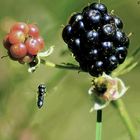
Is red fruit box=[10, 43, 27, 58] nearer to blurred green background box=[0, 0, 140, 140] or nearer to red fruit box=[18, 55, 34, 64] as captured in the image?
red fruit box=[18, 55, 34, 64]

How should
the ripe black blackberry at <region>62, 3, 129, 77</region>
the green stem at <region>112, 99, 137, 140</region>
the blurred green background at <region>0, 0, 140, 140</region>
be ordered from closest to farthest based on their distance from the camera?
the ripe black blackberry at <region>62, 3, 129, 77</region> < the green stem at <region>112, 99, 137, 140</region> < the blurred green background at <region>0, 0, 140, 140</region>

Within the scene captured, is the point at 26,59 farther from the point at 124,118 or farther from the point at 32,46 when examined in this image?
the point at 124,118

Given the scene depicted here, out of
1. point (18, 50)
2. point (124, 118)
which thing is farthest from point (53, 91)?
point (18, 50)

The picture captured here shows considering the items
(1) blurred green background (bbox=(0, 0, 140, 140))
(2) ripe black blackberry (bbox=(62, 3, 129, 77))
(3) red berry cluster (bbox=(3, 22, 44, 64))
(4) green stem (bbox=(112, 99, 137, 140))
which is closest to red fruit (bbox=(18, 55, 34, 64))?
(3) red berry cluster (bbox=(3, 22, 44, 64))

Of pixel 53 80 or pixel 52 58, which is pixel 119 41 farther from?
pixel 52 58

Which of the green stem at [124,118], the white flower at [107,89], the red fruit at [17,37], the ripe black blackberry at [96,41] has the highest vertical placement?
the red fruit at [17,37]

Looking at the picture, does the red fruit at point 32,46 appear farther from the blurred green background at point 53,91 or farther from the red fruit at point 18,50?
the blurred green background at point 53,91

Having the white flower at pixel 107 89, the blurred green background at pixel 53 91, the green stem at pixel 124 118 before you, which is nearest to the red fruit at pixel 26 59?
the white flower at pixel 107 89
